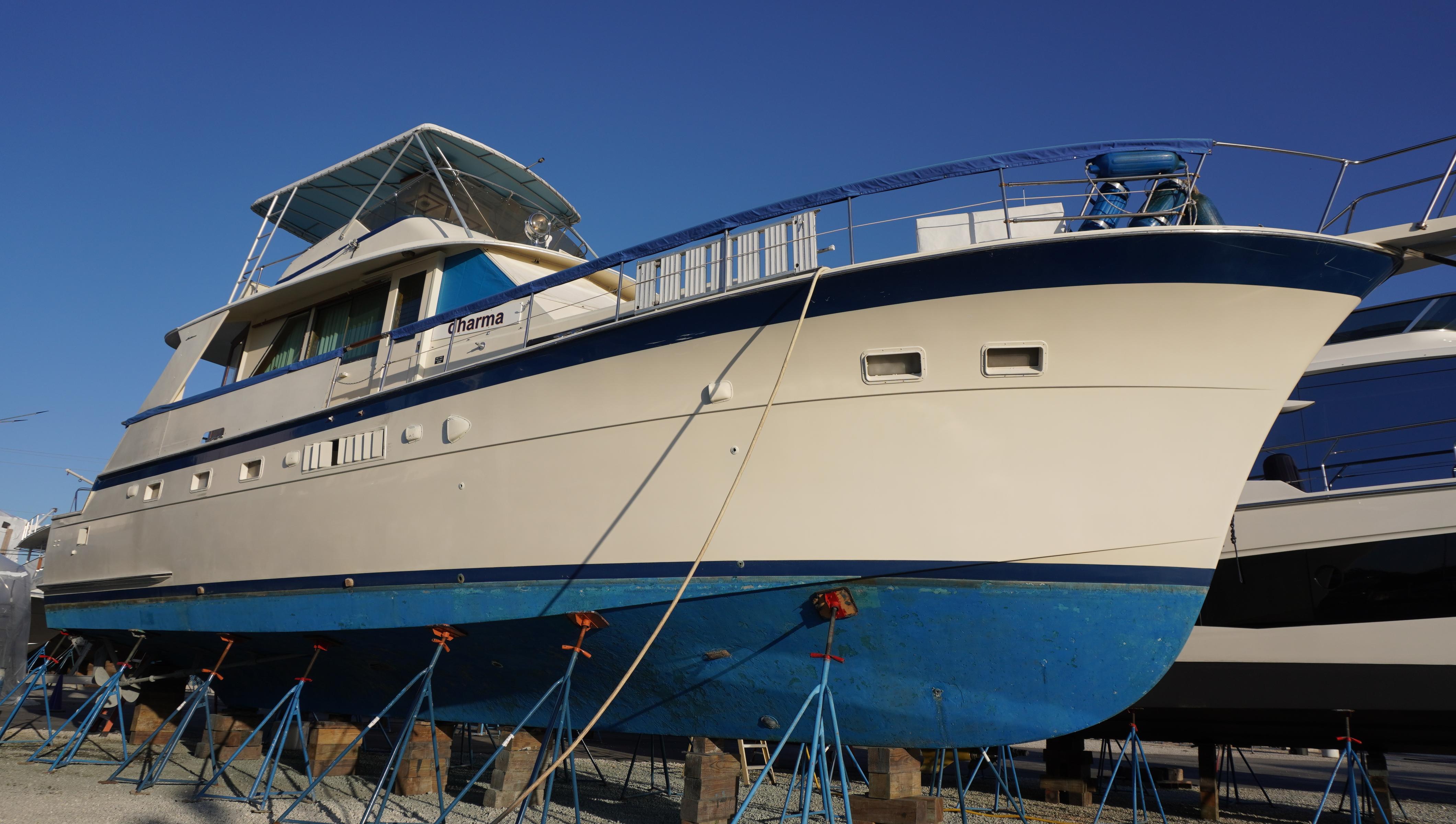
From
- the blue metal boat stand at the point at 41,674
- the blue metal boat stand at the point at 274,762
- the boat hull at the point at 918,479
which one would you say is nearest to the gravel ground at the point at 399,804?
the blue metal boat stand at the point at 274,762

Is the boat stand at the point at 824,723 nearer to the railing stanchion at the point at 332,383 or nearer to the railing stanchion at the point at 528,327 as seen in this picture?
the railing stanchion at the point at 528,327

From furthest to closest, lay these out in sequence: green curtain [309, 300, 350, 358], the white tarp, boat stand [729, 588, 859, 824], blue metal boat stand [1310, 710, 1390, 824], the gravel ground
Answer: the white tarp < green curtain [309, 300, 350, 358] < the gravel ground < blue metal boat stand [1310, 710, 1390, 824] < boat stand [729, 588, 859, 824]

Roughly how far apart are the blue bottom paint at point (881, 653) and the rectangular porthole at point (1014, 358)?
120cm

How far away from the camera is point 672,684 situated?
5684 mm

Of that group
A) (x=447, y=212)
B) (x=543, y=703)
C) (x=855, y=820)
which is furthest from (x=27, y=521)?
(x=855, y=820)

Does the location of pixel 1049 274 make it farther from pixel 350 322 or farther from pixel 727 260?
pixel 350 322

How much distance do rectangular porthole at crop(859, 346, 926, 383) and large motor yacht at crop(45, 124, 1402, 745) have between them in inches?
0.7

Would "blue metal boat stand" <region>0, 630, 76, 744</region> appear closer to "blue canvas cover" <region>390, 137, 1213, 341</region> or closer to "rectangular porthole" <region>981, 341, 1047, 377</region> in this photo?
"blue canvas cover" <region>390, 137, 1213, 341</region>

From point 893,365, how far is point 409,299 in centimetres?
534

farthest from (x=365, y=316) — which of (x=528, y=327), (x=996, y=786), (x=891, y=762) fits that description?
(x=996, y=786)

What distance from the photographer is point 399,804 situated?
7.14 meters

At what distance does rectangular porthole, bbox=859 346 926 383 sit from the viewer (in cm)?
507

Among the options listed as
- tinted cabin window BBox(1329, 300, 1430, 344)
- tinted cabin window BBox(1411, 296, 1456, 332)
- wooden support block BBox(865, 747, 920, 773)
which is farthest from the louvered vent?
tinted cabin window BBox(1411, 296, 1456, 332)

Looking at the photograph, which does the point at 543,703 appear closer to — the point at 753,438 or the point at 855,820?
the point at 855,820
